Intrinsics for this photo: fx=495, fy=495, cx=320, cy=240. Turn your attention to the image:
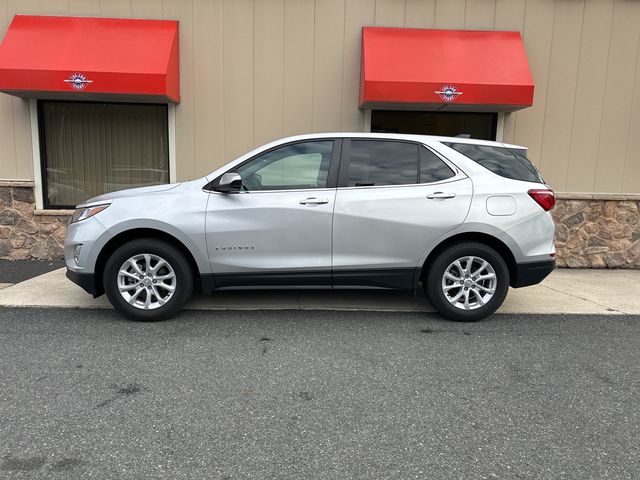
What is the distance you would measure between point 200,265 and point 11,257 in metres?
4.88

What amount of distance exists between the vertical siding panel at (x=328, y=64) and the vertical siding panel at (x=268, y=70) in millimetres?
564

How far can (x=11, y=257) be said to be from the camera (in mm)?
7918

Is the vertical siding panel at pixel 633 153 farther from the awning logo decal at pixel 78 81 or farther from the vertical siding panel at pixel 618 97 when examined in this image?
the awning logo decal at pixel 78 81

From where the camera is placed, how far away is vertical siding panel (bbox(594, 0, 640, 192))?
8.01m

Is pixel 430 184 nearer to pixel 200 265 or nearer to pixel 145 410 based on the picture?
pixel 200 265

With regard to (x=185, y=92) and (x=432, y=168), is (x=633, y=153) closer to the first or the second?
(x=432, y=168)

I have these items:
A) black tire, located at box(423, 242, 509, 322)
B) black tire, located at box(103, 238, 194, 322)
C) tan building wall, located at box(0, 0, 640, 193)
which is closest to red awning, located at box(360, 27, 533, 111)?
tan building wall, located at box(0, 0, 640, 193)

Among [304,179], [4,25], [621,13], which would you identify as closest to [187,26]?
[4,25]

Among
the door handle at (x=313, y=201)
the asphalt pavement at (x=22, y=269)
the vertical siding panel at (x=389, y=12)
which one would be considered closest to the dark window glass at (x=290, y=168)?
the door handle at (x=313, y=201)

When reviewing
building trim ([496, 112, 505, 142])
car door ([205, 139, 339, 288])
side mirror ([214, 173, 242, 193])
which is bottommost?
car door ([205, 139, 339, 288])

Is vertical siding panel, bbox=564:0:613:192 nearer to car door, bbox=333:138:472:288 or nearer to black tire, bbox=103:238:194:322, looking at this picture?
car door, bbox=333:138:472:288

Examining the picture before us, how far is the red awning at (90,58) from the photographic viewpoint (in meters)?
6.87

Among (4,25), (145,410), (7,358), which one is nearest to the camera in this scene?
(145,410)

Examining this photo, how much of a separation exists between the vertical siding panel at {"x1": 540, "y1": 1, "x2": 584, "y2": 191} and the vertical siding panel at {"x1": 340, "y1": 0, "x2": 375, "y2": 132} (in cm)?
305
